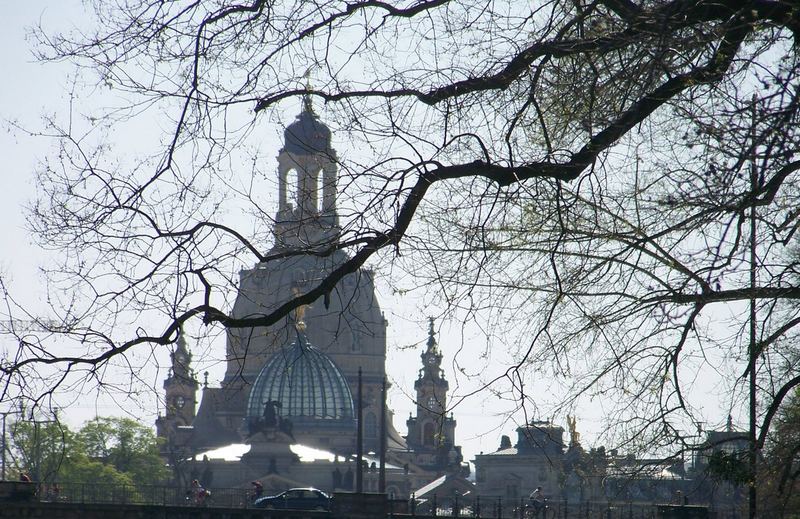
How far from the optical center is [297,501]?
5081 centimetres

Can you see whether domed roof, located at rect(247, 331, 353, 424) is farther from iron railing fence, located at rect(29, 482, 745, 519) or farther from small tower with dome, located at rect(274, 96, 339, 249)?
small tower with dome, located at rect(274, 96, 339, 249)

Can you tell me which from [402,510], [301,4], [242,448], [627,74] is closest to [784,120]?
[627,74]

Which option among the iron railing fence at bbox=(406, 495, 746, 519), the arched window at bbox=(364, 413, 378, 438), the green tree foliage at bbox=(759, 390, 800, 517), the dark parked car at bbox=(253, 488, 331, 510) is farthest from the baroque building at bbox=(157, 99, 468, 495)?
the green tree foliage at bbox=(759, 390, 800, 517)

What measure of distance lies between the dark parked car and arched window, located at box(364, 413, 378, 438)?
86.3 metres

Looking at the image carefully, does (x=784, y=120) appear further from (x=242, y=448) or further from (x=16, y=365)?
(x=242, y=448)

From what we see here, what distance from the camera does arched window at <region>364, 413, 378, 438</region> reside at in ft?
456

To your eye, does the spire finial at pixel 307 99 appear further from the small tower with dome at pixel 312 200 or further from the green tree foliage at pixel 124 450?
the green tree foliage at pixel 124 450

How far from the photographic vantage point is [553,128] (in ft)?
38.7

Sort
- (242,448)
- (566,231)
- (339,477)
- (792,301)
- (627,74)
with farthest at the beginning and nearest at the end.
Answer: (242,448) → (339,477) → (792,301) → (566,231) → (627,74)

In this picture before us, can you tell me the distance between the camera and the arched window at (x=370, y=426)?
5468 inches

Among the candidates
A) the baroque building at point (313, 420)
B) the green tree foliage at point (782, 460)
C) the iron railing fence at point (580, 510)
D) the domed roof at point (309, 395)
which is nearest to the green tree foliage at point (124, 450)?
the baroque building at point (313, 420)

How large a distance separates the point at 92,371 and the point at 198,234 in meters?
1.37

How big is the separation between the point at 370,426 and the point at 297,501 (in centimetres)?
8937

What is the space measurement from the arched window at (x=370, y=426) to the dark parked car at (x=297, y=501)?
3397 inches
